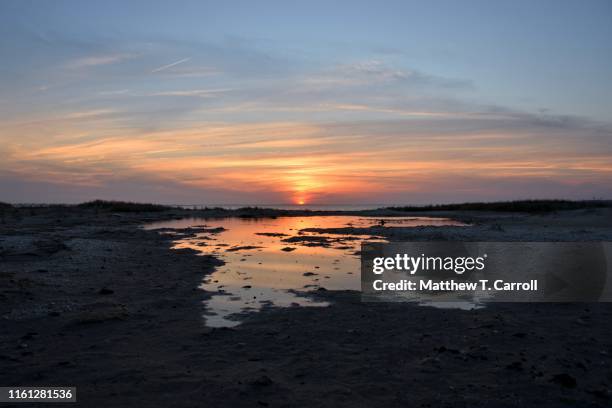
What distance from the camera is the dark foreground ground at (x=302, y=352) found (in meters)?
7.04

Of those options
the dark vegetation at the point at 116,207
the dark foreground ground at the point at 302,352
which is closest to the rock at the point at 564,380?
the dark foreground ground at the point at 302,352

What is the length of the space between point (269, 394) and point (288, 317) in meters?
4.52

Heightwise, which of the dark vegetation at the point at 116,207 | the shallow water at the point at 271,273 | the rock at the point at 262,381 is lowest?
the rock at the point at 262,381

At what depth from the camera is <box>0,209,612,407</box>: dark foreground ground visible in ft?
23.1

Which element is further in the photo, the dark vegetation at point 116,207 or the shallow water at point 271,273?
the dark vegetation at point 116,207

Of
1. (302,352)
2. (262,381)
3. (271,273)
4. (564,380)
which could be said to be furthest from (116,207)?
(564,380)

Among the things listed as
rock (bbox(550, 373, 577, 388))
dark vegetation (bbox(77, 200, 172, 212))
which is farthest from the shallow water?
dark vegetation (bbox(77, 200, 172, 212))

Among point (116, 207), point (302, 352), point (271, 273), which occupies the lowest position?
point (302, 352)

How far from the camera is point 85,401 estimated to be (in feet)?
22.3

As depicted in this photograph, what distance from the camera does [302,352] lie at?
8.98 m

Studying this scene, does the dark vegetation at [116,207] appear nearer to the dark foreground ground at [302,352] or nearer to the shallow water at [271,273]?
the shallow water at [271,273]

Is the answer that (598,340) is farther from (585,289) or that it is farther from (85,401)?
(85,401)

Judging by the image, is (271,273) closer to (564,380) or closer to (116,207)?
(564,380)

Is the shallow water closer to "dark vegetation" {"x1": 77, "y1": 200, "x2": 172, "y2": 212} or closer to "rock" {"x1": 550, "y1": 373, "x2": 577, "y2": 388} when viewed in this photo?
"rock" {"x1": 550, "y1": 373, "x2": 577, "y2": 388}
